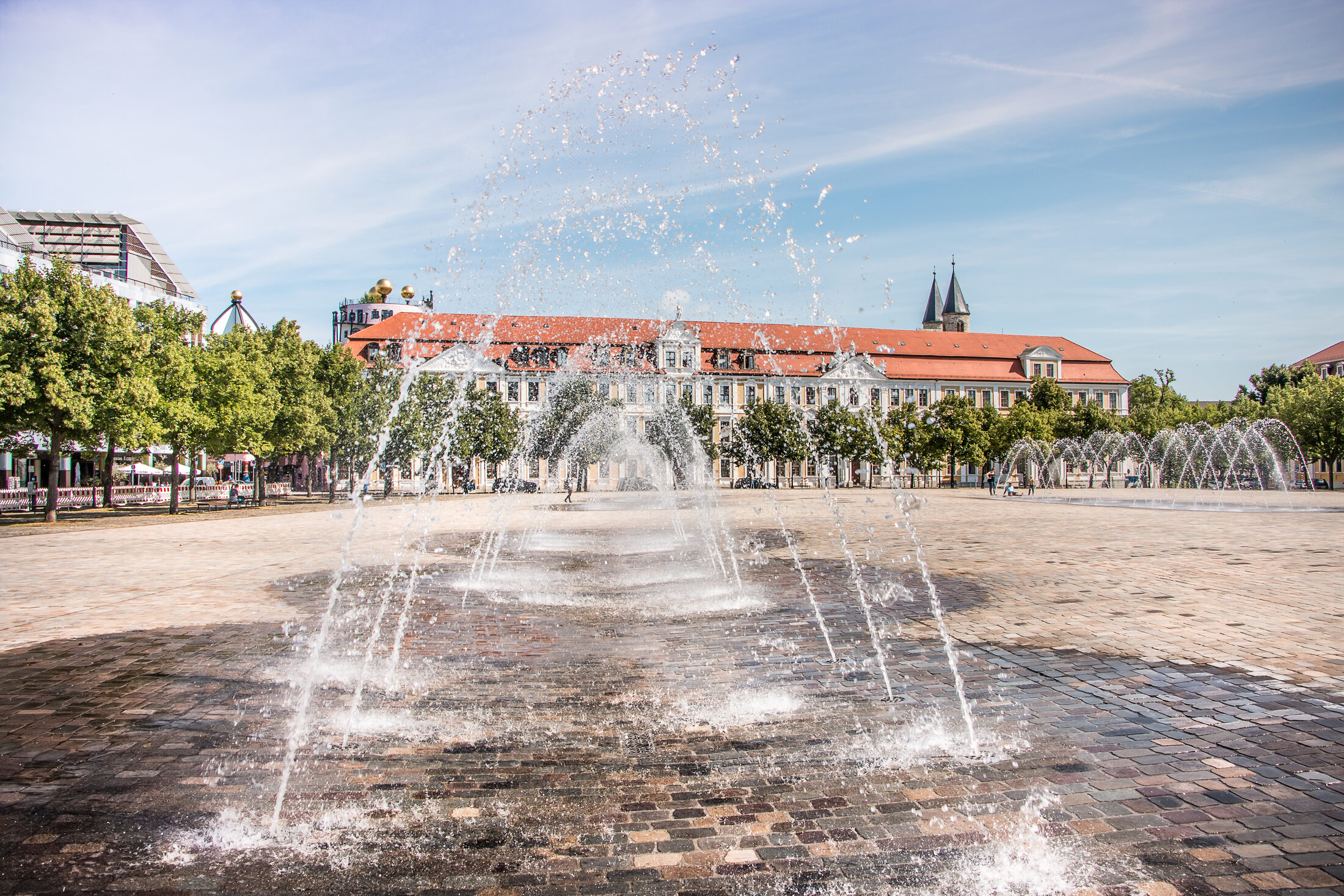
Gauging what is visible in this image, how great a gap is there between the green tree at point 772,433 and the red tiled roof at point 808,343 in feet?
19.2

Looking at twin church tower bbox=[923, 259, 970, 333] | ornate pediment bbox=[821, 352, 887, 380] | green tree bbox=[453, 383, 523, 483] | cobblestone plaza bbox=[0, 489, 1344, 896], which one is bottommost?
cobblestone plaza bbox=[0, 489, 1344, 896]

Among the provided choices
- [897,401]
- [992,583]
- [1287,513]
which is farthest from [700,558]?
[897,401]

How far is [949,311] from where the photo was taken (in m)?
108

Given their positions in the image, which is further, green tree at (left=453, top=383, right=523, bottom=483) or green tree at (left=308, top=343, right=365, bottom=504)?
green tree at (left=453, top=383, right=523, bottom=483)

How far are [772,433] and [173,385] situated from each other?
45693 millimetres

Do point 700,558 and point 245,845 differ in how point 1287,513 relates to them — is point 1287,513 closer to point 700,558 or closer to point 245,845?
point 700,558

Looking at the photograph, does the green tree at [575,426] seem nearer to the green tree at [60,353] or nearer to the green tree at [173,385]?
the green tree at [173,385]

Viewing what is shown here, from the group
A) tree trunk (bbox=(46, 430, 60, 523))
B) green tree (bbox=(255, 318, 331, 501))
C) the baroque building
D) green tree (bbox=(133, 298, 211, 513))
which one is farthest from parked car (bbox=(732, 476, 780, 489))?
tree trunk (bbox=(46, 430, 60, 523))

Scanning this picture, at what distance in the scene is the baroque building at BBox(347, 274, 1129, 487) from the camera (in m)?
72.1

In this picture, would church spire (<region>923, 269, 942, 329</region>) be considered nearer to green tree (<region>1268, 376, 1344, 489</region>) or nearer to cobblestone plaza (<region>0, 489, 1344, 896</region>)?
green tree (<region>1268, 376, 1344, 489</region>)

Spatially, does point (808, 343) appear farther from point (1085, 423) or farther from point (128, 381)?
point (128, 381)

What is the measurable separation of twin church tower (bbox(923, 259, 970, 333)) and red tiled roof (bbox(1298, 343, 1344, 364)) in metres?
40.7

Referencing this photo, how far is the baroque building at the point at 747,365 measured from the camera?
72062 millimetres

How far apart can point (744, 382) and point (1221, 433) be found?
150 feet
